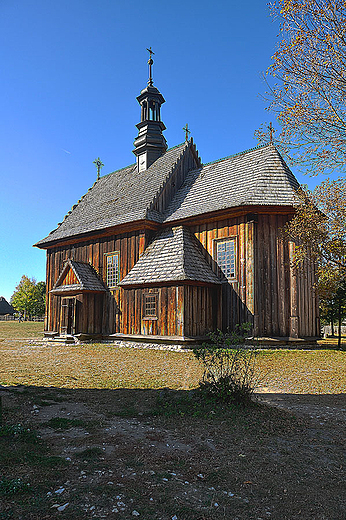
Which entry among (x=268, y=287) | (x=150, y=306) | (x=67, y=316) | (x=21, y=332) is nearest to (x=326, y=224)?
(x=268, y=287)

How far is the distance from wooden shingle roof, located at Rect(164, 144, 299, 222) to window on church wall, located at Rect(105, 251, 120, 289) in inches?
146

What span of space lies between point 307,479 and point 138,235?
17.0 m

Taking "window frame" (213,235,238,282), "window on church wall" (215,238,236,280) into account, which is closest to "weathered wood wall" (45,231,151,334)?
"window frame" (213,235,238,282)

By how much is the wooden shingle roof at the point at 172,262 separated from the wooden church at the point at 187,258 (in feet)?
0.22

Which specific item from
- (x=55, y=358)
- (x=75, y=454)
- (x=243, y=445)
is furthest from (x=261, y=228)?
(x=75, y=454)

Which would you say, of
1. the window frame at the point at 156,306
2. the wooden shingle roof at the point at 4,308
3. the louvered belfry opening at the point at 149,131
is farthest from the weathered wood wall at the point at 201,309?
the wooden shingle roof at the point at 4,308

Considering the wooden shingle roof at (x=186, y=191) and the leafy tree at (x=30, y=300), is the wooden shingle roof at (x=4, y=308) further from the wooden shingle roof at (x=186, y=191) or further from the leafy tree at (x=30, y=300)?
the wooden shingle roof at (x=186, y=191)

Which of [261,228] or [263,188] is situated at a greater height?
[263,188]

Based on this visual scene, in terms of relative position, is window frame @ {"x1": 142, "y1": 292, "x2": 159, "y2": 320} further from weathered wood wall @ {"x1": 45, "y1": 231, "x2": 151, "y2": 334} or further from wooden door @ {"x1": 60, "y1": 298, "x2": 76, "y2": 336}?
wooden door @ {"x1": 60, "y1": 298, "x2": 76, "y2": 336}

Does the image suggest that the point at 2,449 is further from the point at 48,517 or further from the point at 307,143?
the point at 307,143

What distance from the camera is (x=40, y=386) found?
8.79m

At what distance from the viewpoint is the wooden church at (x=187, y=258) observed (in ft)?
54.3

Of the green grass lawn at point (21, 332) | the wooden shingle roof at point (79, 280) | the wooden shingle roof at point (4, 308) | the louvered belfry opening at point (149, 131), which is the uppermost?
the louvered belfry opening at point (149, 131)

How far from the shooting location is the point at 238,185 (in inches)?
738
